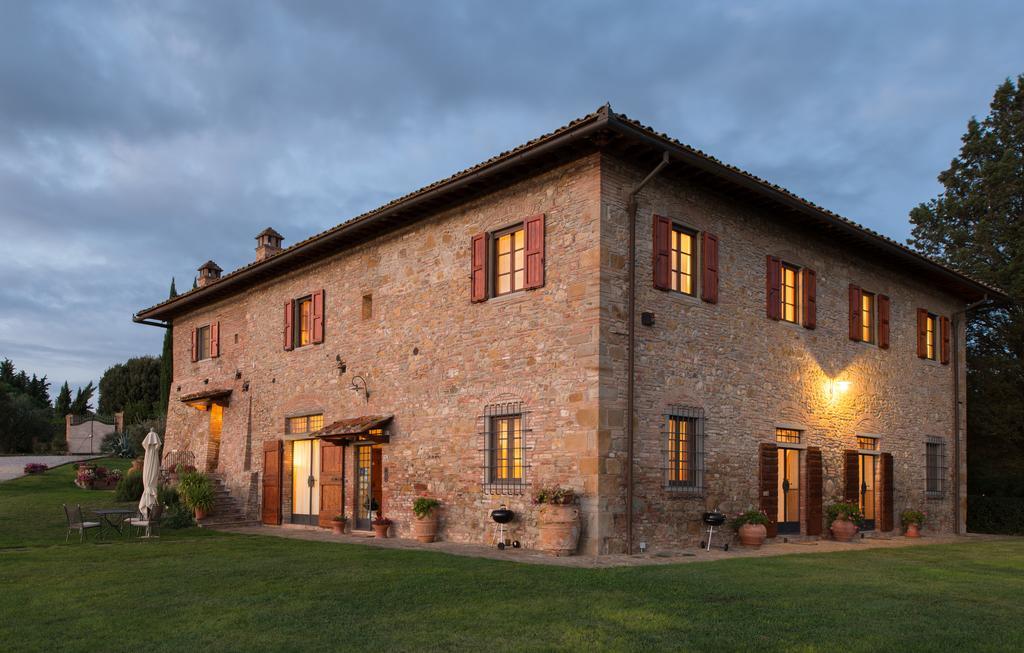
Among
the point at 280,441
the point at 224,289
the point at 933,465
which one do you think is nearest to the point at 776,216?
the point at 933,465

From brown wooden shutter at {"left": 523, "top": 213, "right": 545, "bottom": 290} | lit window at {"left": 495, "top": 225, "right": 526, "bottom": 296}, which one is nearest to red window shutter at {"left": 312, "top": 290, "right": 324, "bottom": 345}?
lit window at {"left": 495, "top": 225, "right": 526, "bottom": 296}

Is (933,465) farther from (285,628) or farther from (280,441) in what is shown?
(285,628)

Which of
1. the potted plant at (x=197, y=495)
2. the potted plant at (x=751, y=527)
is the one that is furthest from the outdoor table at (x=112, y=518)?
the potted plant at (x=751, y=527)

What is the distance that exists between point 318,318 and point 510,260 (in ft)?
19.3

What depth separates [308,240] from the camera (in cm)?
1719

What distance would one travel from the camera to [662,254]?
1281cm

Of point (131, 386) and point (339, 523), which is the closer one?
point (339, 523)

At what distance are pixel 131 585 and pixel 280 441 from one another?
9.63 m

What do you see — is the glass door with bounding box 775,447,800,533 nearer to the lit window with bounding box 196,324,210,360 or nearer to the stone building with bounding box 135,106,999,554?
the stone building with bounding box 135,106,999,554

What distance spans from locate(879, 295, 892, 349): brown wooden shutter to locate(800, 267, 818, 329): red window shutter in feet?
8.98

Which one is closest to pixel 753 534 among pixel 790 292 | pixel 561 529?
pixel 561 529

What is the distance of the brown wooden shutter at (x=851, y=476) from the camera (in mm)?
16312

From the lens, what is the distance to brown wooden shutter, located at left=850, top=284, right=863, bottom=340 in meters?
16.9

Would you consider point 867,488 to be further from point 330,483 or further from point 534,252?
point 330,483
